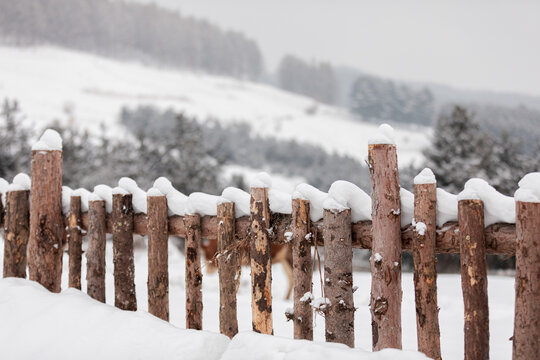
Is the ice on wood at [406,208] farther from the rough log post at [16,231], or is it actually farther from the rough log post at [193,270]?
the rough log post at [16,231]

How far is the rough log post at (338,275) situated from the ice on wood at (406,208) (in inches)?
11.1

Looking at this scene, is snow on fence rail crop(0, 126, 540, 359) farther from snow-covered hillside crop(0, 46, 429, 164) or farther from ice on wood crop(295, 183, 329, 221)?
snow-covered hillside crop(0, 46, 429, 164)

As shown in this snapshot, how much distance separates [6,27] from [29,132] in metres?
39.6

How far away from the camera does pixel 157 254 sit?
2.95 metres

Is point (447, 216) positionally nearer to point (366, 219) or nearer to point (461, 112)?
point (366, 219)

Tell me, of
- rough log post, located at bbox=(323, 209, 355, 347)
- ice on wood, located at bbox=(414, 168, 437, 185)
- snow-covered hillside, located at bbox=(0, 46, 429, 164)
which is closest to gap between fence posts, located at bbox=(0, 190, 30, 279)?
rough log post, located at bbox=(323, 209, 355, 347)

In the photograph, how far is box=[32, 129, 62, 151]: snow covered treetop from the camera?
11.5ft

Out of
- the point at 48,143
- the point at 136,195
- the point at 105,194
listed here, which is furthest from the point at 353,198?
the point at 48,143

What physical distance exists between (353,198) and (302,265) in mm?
474

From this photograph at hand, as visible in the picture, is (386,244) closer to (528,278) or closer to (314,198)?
(314,198)

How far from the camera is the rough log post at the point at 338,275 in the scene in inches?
93.5

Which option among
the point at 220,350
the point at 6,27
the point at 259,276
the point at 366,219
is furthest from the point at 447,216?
the point at 6,27

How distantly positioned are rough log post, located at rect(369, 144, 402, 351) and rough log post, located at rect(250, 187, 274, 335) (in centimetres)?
64

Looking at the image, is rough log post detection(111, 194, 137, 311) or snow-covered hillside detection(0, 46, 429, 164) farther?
snow-covered hillside detection(0, 46, 429, 164)
